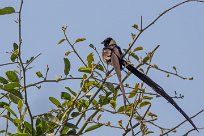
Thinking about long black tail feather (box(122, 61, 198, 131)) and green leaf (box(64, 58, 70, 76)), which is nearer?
long black tail feather (box(122, 61, 198, 131))

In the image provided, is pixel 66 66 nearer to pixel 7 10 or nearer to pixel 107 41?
pixel 7 10

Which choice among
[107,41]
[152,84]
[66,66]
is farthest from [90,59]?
[107,41]

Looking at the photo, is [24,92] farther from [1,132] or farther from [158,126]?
[158,126]

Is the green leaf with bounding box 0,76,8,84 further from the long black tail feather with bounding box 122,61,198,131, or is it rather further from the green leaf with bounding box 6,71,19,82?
the long black tail feather with bounding box 122,61,198,131

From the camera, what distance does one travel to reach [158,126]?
2500 mm

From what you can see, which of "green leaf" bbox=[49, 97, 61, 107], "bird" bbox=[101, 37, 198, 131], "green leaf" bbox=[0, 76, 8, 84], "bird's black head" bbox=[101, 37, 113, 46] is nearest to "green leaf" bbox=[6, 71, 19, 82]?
"green leaf" bbox=[0, 76, 8, 84]

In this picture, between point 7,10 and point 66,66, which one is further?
point 66,66

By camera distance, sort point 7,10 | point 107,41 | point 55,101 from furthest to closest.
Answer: point 107,41, point 55,101, point 7,10

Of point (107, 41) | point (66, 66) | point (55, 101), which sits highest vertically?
point (107, 41)

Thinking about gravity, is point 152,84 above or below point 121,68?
below

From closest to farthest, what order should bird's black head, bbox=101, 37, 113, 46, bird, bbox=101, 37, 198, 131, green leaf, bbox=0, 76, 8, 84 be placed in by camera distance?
bird, bbox=101, 37, 198, 131 < green leaf, bbox=0, 76, 8, 84 < bird's black head, bbox=101, 37, 113, 46

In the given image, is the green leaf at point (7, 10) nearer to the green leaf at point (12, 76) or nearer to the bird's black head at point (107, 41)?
the green leaf at point (12, 76)

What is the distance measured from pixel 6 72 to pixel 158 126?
0.72 meters

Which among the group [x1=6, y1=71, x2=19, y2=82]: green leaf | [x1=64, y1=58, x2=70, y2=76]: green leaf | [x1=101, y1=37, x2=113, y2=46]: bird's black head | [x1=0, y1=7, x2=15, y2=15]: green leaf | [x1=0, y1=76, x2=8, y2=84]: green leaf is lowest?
[x1=0, y1=76, x2=8, y2=84]: green leaf
